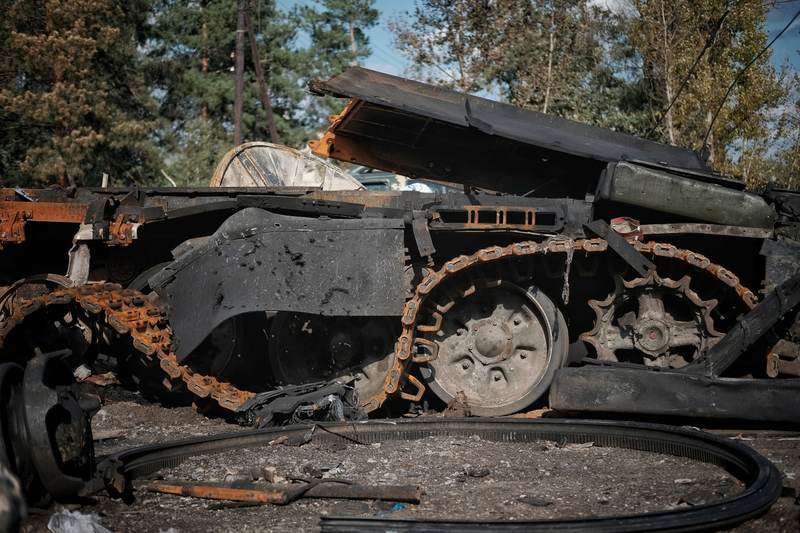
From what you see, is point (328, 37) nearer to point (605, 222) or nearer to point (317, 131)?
point (317, 131)

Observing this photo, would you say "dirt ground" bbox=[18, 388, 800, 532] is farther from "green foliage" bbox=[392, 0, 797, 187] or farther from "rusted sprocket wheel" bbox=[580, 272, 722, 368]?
"green foliage" bbox=[392, 0, 797, 187]

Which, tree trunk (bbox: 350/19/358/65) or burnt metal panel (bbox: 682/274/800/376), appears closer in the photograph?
burnt metal panel (bbox: 682/274/800/376)

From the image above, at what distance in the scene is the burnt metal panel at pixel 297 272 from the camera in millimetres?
7180

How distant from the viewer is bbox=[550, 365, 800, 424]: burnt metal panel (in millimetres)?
6344

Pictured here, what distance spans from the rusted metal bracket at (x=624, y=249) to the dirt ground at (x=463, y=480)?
1.37 metres

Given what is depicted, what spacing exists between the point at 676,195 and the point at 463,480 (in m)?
3.22

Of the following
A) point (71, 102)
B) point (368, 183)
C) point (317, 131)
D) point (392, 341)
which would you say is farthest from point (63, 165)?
point (392, 341)

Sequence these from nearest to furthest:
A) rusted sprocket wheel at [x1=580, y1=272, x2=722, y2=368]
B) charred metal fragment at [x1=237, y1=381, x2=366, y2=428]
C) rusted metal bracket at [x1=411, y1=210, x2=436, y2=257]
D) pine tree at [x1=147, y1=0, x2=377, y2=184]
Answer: charred metal fragment at [x1=237, y1=381, x2=366, y2=428] → rusted sprocket wheel at [x1=580, y1=272, x2=722, y2=368] → rusted metal bracket at [x1=411, y1=210, x2=436, y2=257] → pine tree at [x1=147, y1=0, x2=377, y2=184]

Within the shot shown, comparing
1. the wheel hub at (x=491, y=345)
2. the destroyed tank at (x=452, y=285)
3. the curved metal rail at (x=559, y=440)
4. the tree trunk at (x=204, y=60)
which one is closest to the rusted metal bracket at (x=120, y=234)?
the destroyed tank at (x=452, y=285)

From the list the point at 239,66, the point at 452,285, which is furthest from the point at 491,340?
the point at 239,66

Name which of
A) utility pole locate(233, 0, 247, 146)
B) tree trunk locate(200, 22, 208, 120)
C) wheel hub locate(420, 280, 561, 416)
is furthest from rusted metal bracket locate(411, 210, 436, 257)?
tree trunk locate(200, 22, 208, 120)

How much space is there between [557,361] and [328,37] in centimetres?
3392

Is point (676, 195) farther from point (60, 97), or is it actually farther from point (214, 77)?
point (214, 77)

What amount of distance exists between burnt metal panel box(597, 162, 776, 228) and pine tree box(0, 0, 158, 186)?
63.1 ft
